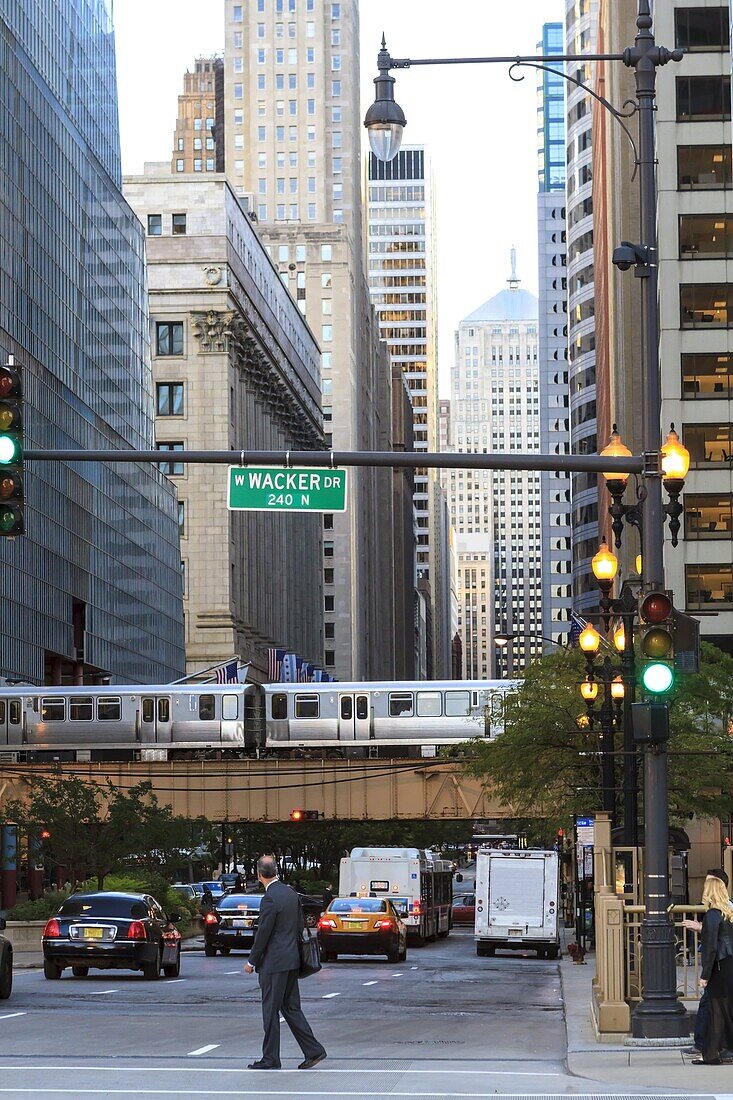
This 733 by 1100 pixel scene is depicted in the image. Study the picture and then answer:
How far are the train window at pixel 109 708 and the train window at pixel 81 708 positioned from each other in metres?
0.28

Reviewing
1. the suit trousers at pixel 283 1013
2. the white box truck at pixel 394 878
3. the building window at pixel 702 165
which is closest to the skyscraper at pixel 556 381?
the building window at pixel 702 165

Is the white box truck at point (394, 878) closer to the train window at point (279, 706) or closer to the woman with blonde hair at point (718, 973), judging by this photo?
the train window at point (279, 706)

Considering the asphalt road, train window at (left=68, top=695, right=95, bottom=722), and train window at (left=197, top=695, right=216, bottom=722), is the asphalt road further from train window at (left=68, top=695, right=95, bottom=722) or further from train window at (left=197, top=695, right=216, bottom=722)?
train window at (left=68, top=695, right=95, bottom=722)

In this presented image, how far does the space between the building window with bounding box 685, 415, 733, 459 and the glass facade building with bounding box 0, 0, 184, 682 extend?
107ft

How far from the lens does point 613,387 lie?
90625 millimetres

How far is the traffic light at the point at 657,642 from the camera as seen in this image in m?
17.5

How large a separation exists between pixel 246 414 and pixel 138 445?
59.6 feet

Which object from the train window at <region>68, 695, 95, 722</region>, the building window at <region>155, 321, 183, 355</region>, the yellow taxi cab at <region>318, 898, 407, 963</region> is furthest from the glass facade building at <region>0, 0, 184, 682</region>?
the yellow taxi cab at <region>318, 898, 407, 963</region>

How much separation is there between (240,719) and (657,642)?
48115 mm

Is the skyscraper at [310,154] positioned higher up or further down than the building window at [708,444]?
higher up

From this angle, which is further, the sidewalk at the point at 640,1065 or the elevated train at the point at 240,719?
the elevated train at the point at 240,719

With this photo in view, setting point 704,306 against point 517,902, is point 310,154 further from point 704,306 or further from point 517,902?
point 517,902

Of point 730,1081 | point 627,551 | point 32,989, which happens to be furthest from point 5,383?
point 627,551

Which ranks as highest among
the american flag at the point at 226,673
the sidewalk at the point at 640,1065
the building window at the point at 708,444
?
the building window at the point at 708,444
